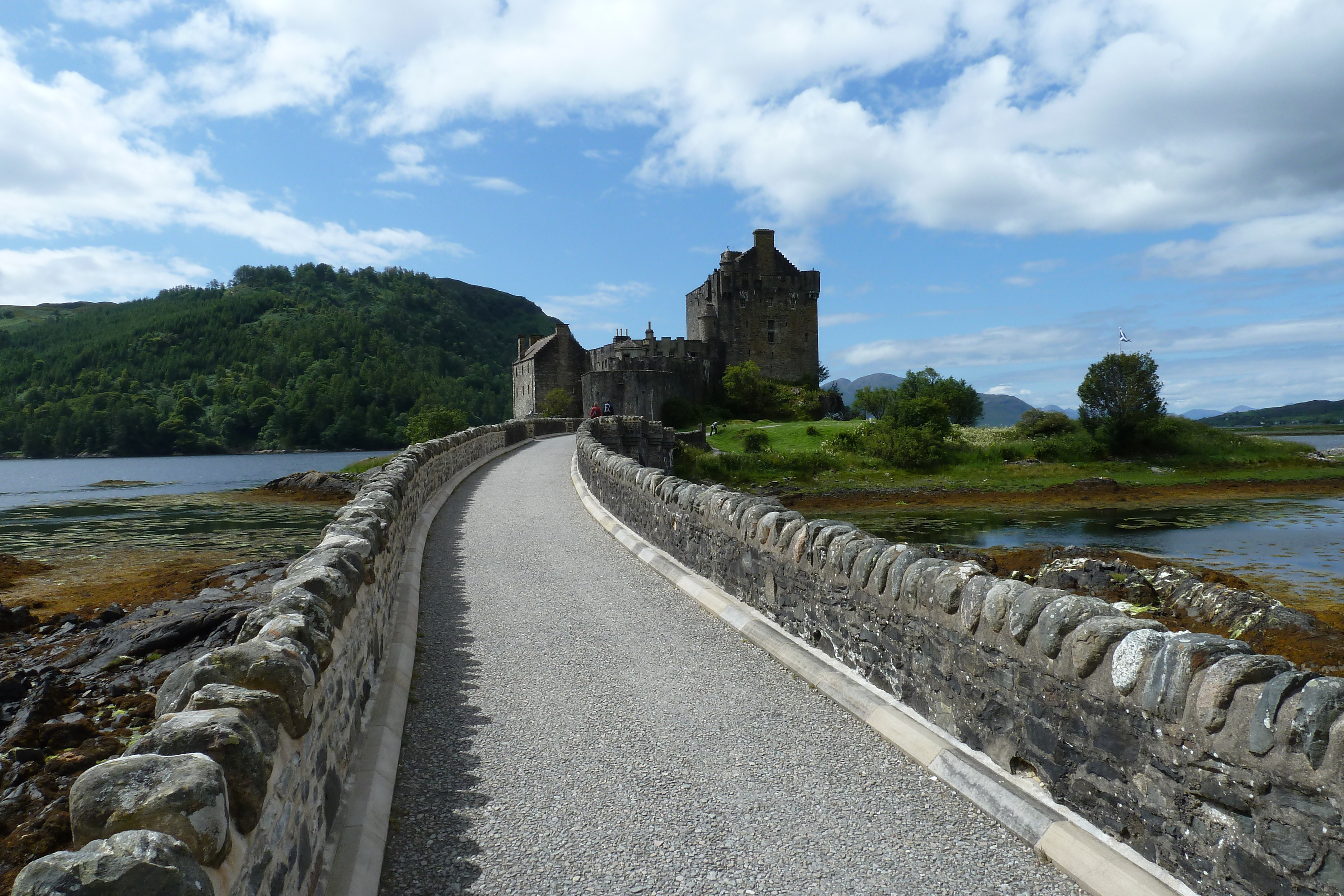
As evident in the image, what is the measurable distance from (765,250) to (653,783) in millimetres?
63646

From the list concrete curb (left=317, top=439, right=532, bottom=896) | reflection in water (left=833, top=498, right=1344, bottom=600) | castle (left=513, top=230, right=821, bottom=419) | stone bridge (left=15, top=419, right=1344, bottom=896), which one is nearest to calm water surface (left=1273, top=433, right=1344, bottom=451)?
castle (left=513, top=230, right=821, bottom=419)

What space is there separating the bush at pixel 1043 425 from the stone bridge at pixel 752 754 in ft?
143

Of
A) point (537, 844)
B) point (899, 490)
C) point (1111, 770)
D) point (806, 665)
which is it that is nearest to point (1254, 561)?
point (899, 490)

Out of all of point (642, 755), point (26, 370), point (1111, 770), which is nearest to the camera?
point (1111, 770)

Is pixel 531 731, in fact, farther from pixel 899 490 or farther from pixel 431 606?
pixel 899 490

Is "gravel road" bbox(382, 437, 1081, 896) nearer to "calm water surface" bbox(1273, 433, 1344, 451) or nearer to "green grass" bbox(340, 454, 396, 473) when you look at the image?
"green grass" bbox(340, 454, 396, 473)

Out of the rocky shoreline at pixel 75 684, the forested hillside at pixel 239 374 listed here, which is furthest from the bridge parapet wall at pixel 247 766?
the forested hillside at pixel 239 374

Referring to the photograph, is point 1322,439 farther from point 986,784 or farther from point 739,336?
point 986,784

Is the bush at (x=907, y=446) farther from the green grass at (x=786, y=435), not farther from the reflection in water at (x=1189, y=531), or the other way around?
the reflection in water at (x=1189, y=531)

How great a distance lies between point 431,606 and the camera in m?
8.50

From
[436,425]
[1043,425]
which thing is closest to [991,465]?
[1043,425]

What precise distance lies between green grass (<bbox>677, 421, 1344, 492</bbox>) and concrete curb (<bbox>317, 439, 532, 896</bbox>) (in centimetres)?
3102

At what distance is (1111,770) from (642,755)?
2433 mm

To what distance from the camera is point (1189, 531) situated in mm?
27594
